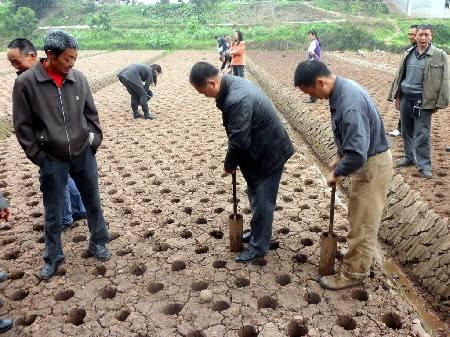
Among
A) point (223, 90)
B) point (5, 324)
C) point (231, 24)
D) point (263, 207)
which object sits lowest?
point (5, 324)

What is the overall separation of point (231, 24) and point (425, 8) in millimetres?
22148

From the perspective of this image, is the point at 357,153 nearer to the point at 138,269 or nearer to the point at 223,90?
the point at 223,90

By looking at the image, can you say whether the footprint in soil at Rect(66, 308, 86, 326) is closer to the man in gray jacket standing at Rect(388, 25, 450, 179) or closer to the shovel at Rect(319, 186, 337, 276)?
the shovel at Rect(319, 186, 337, 276)

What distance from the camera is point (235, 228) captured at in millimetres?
4047

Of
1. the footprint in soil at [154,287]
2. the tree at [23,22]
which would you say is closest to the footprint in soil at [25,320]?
the footprint in soil at [154,287]

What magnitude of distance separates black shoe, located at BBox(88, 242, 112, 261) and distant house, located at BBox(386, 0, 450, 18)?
1930 inches

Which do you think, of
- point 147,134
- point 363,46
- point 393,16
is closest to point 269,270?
point 147,134

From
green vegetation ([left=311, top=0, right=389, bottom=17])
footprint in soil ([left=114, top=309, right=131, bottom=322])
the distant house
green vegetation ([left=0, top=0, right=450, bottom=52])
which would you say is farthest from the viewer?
green vegetation ([left=311, top=0, right=389, bottom=17])

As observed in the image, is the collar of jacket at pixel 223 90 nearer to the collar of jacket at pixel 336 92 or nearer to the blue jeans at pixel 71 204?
the collar of jacket at pixel 336 92

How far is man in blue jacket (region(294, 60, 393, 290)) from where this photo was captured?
296cm

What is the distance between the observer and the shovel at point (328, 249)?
3.57 meters

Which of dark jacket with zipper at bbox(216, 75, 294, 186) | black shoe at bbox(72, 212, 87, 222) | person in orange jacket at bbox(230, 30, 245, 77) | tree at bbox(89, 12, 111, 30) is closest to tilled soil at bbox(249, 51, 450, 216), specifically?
person in orange jacket at bbox(230, 30, 245, 77)

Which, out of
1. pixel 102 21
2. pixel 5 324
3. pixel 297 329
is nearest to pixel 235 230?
pixel 297 329

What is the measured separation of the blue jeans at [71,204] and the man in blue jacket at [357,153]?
2.89 m
